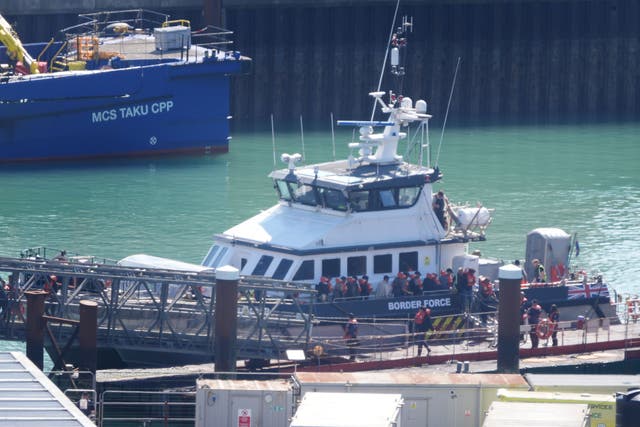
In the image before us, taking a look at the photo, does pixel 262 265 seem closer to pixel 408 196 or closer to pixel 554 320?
pixel 408 196

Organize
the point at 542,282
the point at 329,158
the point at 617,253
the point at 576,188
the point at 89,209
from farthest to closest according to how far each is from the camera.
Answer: the point at 329,158 < the point at 576,188 < the point at 89,209 < the point at 617,253 < the point at 542,282

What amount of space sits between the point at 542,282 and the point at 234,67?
32387mm

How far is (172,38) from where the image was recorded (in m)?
64.4

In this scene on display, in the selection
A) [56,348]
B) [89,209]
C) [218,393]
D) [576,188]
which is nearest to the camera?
[218,393]

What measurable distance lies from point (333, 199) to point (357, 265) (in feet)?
4.59

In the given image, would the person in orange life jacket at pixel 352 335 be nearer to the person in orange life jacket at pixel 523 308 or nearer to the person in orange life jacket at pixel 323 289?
the person in orange life jacket at pixel 323 289

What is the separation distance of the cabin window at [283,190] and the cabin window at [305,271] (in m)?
2.10

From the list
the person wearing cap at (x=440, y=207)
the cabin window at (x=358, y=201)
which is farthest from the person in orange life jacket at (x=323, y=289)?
the person wearing cap at (x=440, y=207)

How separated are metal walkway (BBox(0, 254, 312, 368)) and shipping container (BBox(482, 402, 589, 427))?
5.86m

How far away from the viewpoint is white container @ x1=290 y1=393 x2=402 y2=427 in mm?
23031

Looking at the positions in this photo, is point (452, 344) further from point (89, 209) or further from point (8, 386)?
point (89, 209)

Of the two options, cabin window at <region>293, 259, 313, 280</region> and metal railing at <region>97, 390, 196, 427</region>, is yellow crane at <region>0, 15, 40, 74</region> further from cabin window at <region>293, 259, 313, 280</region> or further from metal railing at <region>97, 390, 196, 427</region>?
metal railing at <region>97, 390, 196, 427</region>

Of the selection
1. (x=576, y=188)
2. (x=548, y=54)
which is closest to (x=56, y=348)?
(x=576, y=188)

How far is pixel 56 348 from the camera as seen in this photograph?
93.6ft
